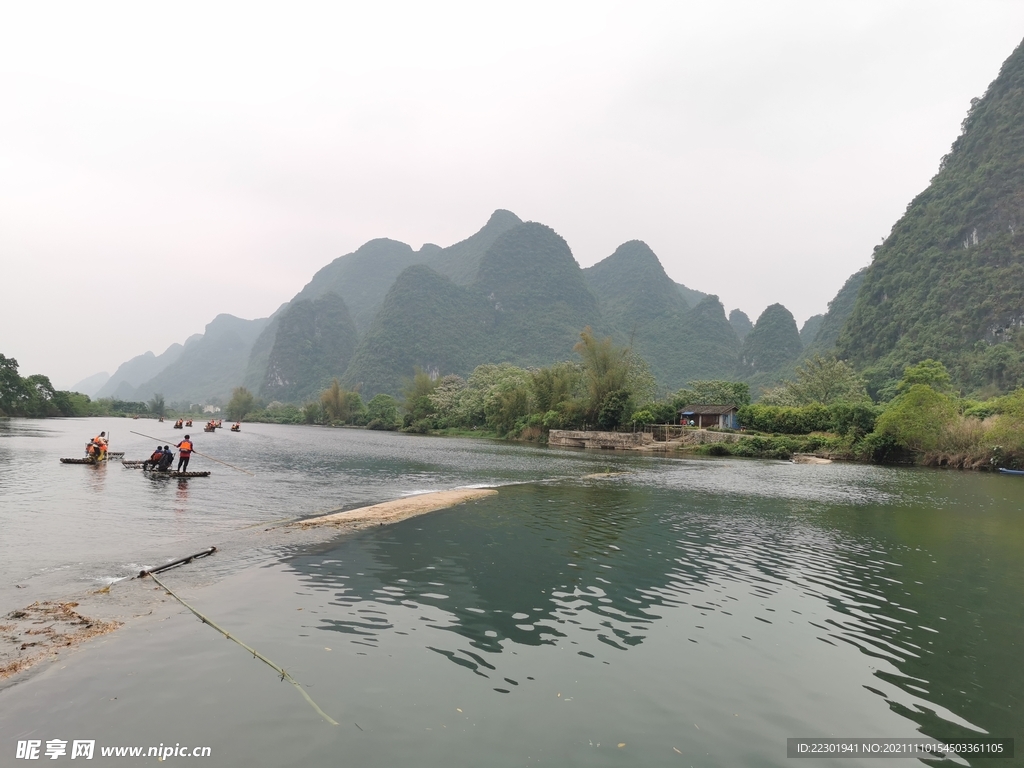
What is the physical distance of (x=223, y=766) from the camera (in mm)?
5180

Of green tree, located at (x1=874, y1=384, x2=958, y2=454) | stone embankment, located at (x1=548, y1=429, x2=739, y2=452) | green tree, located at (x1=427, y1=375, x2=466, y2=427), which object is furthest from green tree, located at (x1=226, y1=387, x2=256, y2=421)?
green tree, located at (x1=874, y1=384, x2=958, y2=454)

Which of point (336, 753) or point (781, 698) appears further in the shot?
point (781, 698)

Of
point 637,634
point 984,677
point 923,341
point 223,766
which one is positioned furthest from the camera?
point 923,341

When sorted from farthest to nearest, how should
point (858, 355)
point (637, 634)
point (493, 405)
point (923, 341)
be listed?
point (858, 355), point (923, 341), point (493, 405), point (637, 634)

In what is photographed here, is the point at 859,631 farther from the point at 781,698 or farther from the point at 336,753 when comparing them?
the point at 336,753

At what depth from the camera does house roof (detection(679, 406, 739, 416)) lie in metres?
71.9

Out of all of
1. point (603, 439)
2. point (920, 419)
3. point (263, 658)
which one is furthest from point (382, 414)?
point (263, 658)

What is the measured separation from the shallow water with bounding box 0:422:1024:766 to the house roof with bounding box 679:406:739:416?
174ft

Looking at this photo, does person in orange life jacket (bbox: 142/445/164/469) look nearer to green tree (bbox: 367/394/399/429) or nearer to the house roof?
the house roof

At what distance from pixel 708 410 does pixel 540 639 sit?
69.2 meters

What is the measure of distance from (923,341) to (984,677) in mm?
117067

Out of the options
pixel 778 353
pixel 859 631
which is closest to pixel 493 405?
pixel 859 631

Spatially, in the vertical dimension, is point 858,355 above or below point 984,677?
above

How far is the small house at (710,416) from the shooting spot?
235ft
